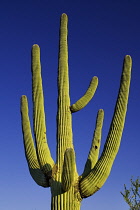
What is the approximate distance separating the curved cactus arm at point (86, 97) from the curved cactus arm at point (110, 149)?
1020 millimetres

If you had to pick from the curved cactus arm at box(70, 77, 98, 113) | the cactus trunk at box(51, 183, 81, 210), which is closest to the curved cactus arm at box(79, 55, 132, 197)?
the cactus trunk at box(51, 183, 81, 210)

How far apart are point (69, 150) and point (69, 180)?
2.01ft

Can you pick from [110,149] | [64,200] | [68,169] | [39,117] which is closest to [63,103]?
[39,117]

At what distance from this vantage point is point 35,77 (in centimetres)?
670

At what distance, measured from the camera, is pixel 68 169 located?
5.42 metres

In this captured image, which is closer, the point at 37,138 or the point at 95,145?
the point at 37,138

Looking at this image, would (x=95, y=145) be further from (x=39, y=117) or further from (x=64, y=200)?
(x=64, y=200)

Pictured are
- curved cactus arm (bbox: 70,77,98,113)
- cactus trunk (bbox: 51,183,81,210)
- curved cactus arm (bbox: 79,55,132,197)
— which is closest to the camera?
curved cactus arm (bbox: 79,55,132,197)

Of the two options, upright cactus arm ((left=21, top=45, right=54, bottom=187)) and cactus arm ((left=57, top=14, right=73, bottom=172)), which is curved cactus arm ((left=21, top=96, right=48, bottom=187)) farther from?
cactus arm ((left=57, top=14, right=73, bottom=172))

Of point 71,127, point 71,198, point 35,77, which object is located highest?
point 35,77

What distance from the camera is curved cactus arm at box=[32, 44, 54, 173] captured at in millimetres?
6199

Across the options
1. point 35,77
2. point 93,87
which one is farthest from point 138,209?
point 35,77

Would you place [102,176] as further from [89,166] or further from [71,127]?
[71,127]

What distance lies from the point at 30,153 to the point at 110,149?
62.2 inches
